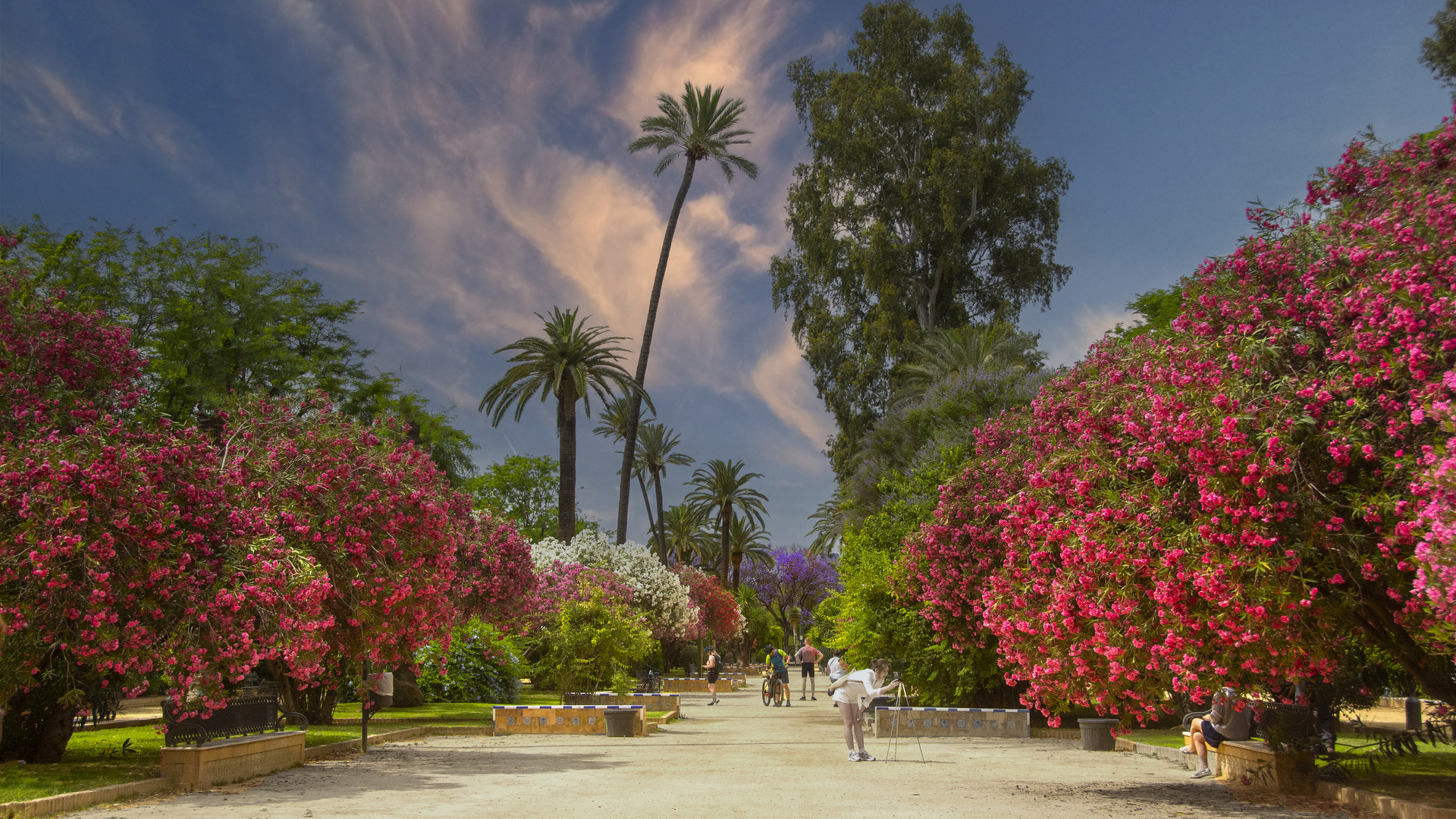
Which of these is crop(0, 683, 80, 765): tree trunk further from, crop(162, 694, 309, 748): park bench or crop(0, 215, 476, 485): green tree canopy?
crop(0, 215, 476, 485): green tree canopy

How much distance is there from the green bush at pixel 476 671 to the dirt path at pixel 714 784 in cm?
Result: 974

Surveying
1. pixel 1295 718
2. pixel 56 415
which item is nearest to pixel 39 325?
pixel 56 415

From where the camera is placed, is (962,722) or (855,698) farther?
(962,722)

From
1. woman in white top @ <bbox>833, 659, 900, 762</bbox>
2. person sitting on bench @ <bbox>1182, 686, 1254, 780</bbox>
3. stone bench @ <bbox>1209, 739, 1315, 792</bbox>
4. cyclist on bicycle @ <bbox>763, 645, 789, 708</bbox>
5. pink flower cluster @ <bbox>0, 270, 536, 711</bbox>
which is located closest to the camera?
pink flower cluster @ <bbox>0, 270, 536, 711</bbox>

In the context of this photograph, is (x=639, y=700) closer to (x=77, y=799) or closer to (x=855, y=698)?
(x=855, y=698)

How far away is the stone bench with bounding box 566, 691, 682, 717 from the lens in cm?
2330

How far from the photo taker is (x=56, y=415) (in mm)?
11578

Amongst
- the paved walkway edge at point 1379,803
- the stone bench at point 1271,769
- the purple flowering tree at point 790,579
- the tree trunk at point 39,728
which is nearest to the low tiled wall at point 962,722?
the paved walkway edge at point 1379,803

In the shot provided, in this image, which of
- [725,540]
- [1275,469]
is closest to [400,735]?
[1275,469]

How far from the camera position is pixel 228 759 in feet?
35.3

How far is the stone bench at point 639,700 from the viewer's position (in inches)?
917

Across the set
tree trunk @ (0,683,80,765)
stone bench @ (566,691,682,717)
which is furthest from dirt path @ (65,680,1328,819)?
stone bench @ (566,691,682,717)

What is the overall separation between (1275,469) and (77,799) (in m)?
10.5

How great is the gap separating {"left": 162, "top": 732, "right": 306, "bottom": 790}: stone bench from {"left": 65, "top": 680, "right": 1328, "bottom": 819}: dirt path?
234mm
